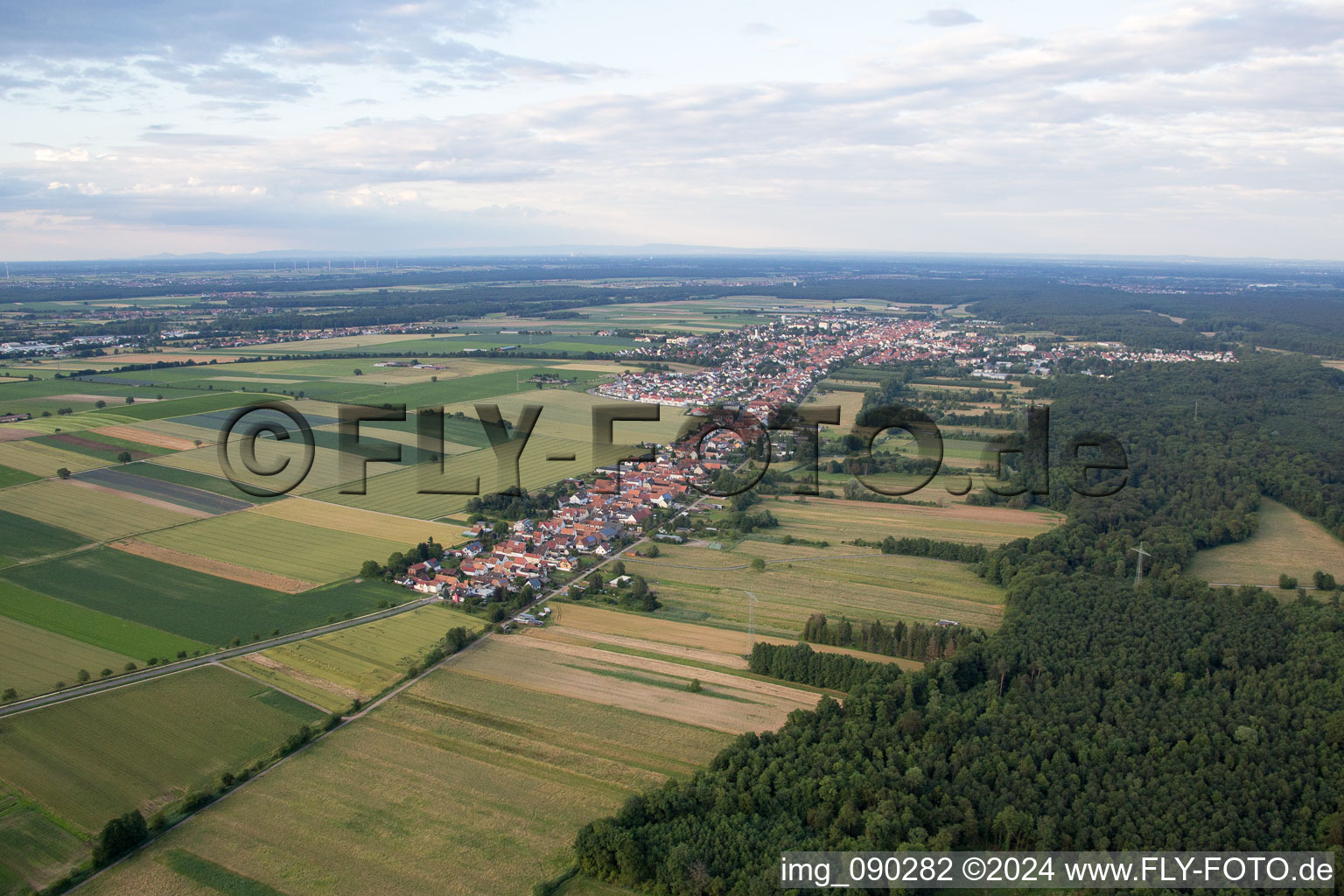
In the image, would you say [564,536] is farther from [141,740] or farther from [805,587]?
[141,740]

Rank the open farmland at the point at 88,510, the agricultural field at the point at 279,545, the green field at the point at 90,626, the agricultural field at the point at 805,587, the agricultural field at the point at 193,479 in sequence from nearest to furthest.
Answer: the green field at the point at 90,626 < the agricultural field at the point at 805,587 < the agricultural field at the point at 279,545 < the open farmland at the point at 88,510 < the agricultural field at the point at 193,479

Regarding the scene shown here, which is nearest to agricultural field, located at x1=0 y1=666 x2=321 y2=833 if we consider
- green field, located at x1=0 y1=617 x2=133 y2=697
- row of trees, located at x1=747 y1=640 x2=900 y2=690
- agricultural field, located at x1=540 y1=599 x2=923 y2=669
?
green field, located at x1=0 y1=617 x2=133 y2=697

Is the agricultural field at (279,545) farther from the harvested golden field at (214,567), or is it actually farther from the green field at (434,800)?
the green field at (434,800)

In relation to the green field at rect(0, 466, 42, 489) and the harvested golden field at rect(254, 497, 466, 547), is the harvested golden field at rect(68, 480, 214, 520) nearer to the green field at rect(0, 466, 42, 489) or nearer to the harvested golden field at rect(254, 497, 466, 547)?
the green field at rect(0, 466, 42, 489)

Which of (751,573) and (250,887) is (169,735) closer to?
(250,887)

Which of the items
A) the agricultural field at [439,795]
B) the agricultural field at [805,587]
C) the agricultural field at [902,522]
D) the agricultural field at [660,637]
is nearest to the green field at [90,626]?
the agricultural field at [439,795]

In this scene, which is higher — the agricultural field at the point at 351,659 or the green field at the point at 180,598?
the green field at the point at 180,598
